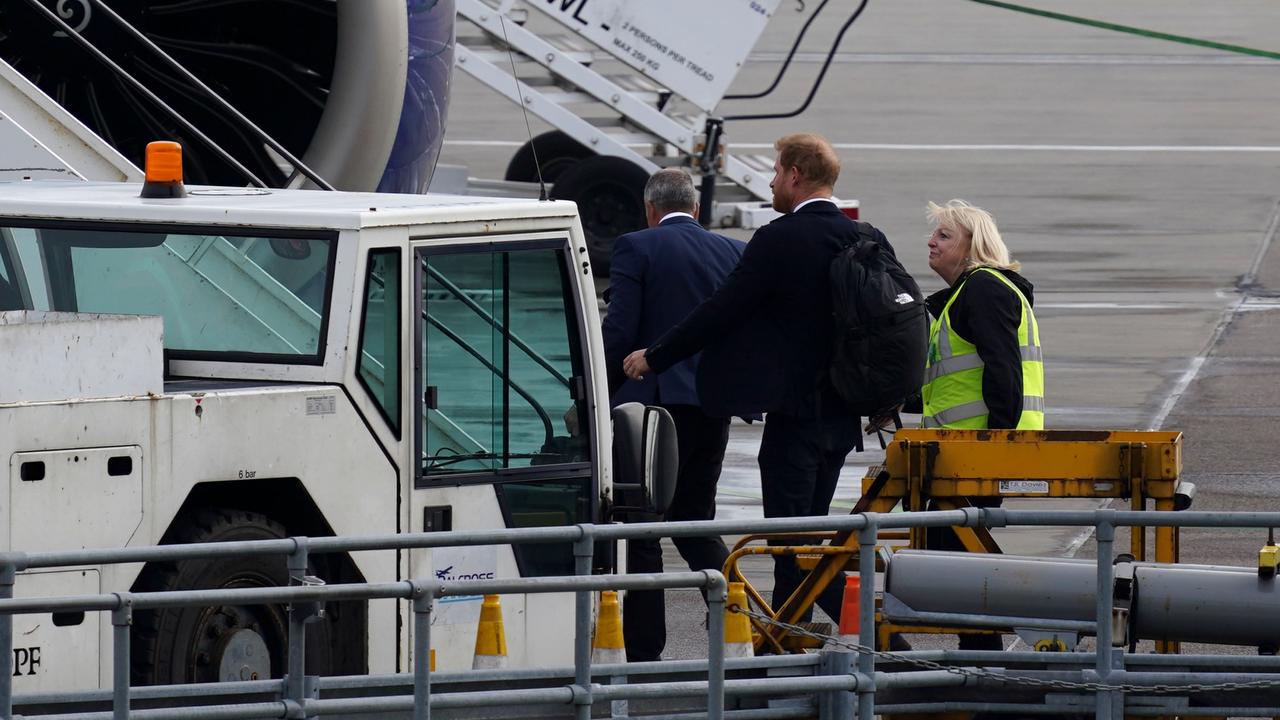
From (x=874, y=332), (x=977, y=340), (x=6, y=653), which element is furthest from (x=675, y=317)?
(x=6, y=653)

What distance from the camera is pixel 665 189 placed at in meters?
8.81

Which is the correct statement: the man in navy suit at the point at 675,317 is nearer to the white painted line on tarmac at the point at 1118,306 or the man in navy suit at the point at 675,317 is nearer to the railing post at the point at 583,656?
the railing post at the point at 583,656

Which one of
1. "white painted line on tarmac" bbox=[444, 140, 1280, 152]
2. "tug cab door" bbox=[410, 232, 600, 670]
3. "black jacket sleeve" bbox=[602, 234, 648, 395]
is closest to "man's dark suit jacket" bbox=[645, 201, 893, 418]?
"black jacket sleeve" bbox=[602, 234, 648, 395]

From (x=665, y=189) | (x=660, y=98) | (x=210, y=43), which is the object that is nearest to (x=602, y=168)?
(x=660, y=98)

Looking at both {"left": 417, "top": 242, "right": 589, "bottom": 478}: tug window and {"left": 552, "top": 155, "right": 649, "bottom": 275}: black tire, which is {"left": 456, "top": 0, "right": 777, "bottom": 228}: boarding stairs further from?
{"left": 417, "top": 242, "right": 589, "bottom": 478}: tug window

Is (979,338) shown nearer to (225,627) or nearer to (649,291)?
(649,291)

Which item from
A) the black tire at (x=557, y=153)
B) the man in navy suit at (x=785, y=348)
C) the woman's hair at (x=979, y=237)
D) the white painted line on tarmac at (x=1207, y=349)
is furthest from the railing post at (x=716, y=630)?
the black tire at (x=557, y=153)

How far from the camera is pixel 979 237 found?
788 centimetres

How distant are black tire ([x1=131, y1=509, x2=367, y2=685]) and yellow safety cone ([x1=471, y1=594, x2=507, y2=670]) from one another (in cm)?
44

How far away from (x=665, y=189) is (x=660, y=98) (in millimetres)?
10357

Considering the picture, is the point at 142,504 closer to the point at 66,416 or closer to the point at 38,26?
the point at 66,416

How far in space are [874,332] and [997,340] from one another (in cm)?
46

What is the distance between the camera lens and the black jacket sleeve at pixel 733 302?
7.73 meters

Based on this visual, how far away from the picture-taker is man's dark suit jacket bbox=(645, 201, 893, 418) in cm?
774
